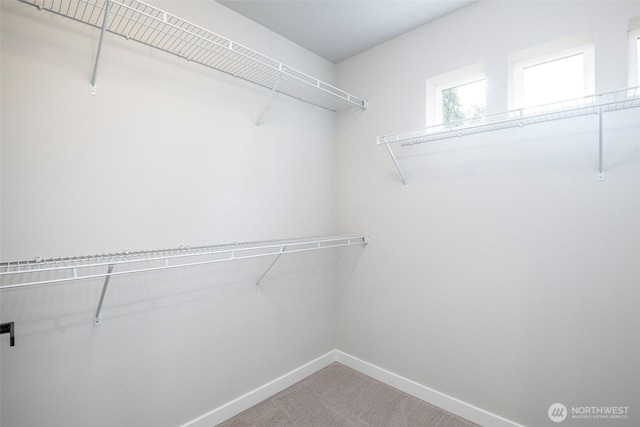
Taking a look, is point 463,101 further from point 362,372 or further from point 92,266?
point 92,266

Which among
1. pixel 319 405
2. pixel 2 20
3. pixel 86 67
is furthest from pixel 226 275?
pixel 2 20

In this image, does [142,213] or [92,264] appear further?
[142,213]

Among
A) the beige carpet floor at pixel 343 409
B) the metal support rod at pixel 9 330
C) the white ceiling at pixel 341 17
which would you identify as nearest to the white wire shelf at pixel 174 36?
the white ceiling at pixel 341 17

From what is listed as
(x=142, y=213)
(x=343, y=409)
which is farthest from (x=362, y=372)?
(x=142, y=213)

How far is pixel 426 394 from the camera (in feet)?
6.25

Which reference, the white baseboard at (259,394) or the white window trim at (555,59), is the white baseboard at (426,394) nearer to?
the white baseboard at (259,394)

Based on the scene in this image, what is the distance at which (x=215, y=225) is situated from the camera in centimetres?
169

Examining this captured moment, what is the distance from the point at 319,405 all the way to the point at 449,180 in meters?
1.65

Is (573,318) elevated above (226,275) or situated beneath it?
situated beneath

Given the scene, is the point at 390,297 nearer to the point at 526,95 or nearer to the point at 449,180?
the point at 449,180

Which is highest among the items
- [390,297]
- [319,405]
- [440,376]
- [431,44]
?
[431,44]

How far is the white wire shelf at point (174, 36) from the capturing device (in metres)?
1.20

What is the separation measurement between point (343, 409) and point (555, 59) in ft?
7.70

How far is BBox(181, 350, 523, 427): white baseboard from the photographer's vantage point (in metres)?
1.65
